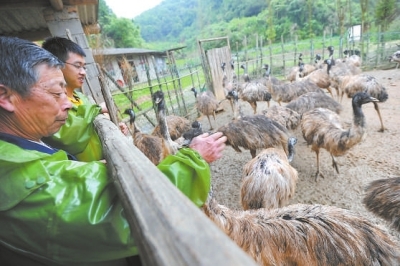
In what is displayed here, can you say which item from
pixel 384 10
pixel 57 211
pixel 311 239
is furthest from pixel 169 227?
pixel 384 10

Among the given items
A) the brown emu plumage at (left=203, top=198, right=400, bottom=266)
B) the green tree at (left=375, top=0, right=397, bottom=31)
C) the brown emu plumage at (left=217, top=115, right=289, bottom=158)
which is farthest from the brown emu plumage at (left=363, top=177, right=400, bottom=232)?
the green tree at (left=375, top=0, right=397, bottom=31)

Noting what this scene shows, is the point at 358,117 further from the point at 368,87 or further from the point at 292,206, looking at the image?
the point at 368,87

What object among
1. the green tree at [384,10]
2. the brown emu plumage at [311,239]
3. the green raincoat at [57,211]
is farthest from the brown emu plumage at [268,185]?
the green tree at [384,10]

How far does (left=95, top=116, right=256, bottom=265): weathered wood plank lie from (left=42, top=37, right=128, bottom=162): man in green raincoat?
145 cm

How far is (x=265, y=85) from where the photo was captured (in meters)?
10.5

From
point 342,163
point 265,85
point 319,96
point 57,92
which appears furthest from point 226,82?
point 57,92

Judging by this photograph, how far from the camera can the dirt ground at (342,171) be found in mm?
4414

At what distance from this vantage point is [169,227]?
0.51 metres

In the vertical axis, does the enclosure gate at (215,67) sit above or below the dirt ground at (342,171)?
above

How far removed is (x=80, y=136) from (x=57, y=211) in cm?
136

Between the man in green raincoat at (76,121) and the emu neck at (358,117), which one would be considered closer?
the man in green raincoat at (76,121)

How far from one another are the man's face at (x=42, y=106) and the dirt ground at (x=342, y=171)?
13.2 feet

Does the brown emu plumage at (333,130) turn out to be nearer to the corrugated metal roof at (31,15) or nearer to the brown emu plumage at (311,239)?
the brown emu plumage at (311,239)

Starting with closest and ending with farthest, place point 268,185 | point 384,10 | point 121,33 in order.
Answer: point 268,185
point 384,10
point 121,33
